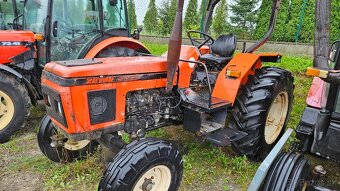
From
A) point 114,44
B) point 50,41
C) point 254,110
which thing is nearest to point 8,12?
point 50,41

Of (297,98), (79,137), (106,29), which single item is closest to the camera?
(79,137)

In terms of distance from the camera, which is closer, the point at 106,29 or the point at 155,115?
the point at 155,115

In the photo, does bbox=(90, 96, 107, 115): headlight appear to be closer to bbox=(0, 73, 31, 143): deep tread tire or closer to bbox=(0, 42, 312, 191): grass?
bbox=(0, 42, 312, 191): grass

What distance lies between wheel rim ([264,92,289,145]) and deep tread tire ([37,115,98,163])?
199 cm

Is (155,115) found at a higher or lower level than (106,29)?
lower

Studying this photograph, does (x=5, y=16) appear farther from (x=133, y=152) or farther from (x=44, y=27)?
(x=133, y=152)

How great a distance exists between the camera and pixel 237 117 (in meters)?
2.96

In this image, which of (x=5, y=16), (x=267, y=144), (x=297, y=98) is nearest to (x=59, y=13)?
(x=5, y=16)

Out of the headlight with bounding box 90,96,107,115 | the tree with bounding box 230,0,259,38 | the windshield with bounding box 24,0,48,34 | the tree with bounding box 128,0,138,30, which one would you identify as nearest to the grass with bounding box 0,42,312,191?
the headlight with bounding box 90,96,107,115

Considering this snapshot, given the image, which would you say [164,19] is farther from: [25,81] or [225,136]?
[225,136]

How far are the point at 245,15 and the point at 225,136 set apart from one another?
7527 mm

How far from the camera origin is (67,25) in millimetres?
4000

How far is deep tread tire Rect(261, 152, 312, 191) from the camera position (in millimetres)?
1882

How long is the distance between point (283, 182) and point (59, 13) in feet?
11.4
